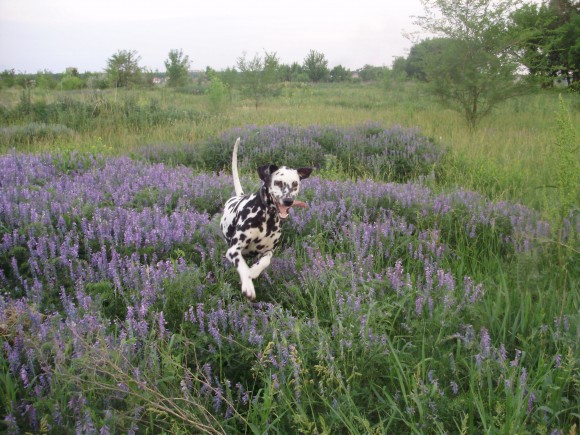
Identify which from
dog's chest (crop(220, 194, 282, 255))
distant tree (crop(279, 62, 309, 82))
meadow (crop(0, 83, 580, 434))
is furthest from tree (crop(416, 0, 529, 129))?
distant tree (crop(279, 62, 309, 82))

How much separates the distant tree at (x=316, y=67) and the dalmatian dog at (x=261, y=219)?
52.5 metres

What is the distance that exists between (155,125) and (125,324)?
10.5 meters

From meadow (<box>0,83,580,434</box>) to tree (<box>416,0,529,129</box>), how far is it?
24.2ft

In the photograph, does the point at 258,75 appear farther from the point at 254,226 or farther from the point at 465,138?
the point at 254,226

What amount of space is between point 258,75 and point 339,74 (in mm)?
44039

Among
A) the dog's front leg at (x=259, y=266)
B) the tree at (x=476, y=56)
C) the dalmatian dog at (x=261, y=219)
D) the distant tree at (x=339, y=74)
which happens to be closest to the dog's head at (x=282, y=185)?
the dalmatian dog at (x=261, y=219)

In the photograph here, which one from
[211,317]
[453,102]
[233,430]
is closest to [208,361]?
[211,317]

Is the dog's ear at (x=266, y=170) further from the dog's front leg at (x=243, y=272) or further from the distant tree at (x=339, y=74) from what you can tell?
the distant tree at (x=339, y=74)

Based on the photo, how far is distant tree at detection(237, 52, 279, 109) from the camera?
20547 millimetres

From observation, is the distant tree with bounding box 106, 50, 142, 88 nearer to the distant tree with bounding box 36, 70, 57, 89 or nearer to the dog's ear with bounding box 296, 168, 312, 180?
the distant tree with bounding box 36, 70, 57, 89

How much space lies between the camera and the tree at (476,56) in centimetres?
1210

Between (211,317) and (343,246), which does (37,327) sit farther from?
(343,246)

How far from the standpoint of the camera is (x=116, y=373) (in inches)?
85.1

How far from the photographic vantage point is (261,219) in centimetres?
321
